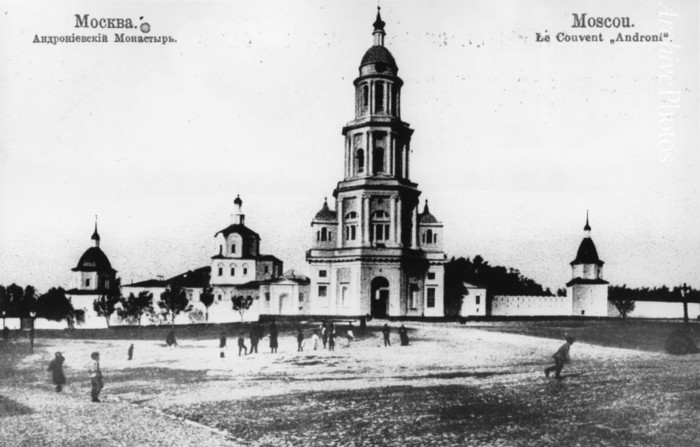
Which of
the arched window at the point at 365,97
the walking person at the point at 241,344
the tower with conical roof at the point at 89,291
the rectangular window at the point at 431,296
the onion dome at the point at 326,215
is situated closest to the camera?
the walking person at the point at 241,344

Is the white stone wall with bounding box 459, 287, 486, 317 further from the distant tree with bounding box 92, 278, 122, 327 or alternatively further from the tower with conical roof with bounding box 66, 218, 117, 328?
the tower with conical roof with bounding box 66, 218, 117, 328

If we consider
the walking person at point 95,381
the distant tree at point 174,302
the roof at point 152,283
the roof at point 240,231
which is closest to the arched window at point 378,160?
the distant tree at point 174,302

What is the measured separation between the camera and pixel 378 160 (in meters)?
39.2

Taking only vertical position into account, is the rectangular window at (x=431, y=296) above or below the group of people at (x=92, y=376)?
above

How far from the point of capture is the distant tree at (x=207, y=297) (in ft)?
174

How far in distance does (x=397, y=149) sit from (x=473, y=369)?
2196cm

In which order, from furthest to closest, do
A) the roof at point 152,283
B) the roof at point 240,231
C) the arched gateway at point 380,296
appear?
1. the roof at point 152,283
2. the roof at point 240,231
3. the arched gateway at point 380,296

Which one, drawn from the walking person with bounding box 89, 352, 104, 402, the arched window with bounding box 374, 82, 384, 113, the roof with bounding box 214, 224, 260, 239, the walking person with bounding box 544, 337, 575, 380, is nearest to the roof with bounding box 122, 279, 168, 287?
the roof with bounding box 214, 224, 260, 239

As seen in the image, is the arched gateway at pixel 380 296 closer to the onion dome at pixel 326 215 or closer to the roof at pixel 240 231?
the onion dome at pixel 326 215

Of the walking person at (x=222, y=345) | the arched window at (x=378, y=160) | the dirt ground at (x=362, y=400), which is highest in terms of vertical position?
the arched window at (x=378, y=160)

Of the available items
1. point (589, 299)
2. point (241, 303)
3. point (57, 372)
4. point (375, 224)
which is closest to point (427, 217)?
point (375, 224)

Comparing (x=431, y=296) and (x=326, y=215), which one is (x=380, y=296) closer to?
(x=431, y=296)

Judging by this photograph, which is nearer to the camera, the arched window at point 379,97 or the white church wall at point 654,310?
the arched window at point 379,97

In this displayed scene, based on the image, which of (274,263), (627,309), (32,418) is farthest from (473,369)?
(274,263)
